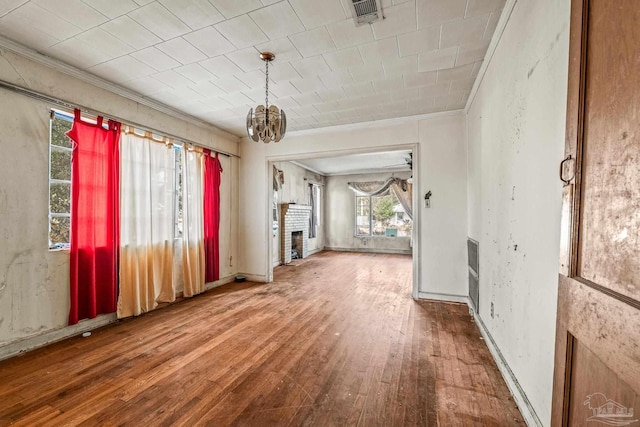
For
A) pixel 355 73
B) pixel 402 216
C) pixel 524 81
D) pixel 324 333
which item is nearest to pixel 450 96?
pixel 355 73

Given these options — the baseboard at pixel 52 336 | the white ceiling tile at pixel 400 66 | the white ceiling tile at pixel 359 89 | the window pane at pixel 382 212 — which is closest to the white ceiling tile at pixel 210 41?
the white ceiling tile at pixel 359 89

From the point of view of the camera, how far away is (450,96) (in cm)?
325

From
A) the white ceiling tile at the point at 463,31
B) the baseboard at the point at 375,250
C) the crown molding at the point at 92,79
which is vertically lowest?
the baseboard at the point at 375,250

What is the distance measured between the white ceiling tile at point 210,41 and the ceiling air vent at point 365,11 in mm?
1068

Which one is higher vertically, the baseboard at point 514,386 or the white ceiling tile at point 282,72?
the white ceiling tile at point 282,72

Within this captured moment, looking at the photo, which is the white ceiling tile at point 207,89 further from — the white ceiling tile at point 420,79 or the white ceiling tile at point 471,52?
the white ceiling tile at point 471,52

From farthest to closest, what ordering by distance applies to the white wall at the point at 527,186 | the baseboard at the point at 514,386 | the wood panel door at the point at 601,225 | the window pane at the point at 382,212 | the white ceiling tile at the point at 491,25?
1. the window pane at the point at 382,212
2. the white ceiling tile at the point at 491,25
3. the baseboard at the point at 514,386
4. the white wall at the point at 527,186
5. the wood panel door at the point at 601,225

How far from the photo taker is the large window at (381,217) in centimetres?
850

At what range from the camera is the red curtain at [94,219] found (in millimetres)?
2646

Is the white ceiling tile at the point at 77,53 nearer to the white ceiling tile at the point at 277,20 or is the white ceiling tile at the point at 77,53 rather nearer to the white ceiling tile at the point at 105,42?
the white ceiling tile at the point at 105,42

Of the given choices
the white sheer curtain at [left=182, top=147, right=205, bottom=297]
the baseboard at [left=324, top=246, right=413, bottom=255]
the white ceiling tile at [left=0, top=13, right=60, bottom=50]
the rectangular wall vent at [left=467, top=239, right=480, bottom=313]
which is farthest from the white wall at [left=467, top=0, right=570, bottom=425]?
the baseboard at [left=324, top=246, right=413, bottom=255]

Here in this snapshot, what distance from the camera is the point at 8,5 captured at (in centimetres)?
182

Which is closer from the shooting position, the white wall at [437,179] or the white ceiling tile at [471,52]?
the white ceiling tile at [471,52]

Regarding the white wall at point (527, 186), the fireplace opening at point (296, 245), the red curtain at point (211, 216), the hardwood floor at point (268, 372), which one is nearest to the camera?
the white wall at point (527, 186)
